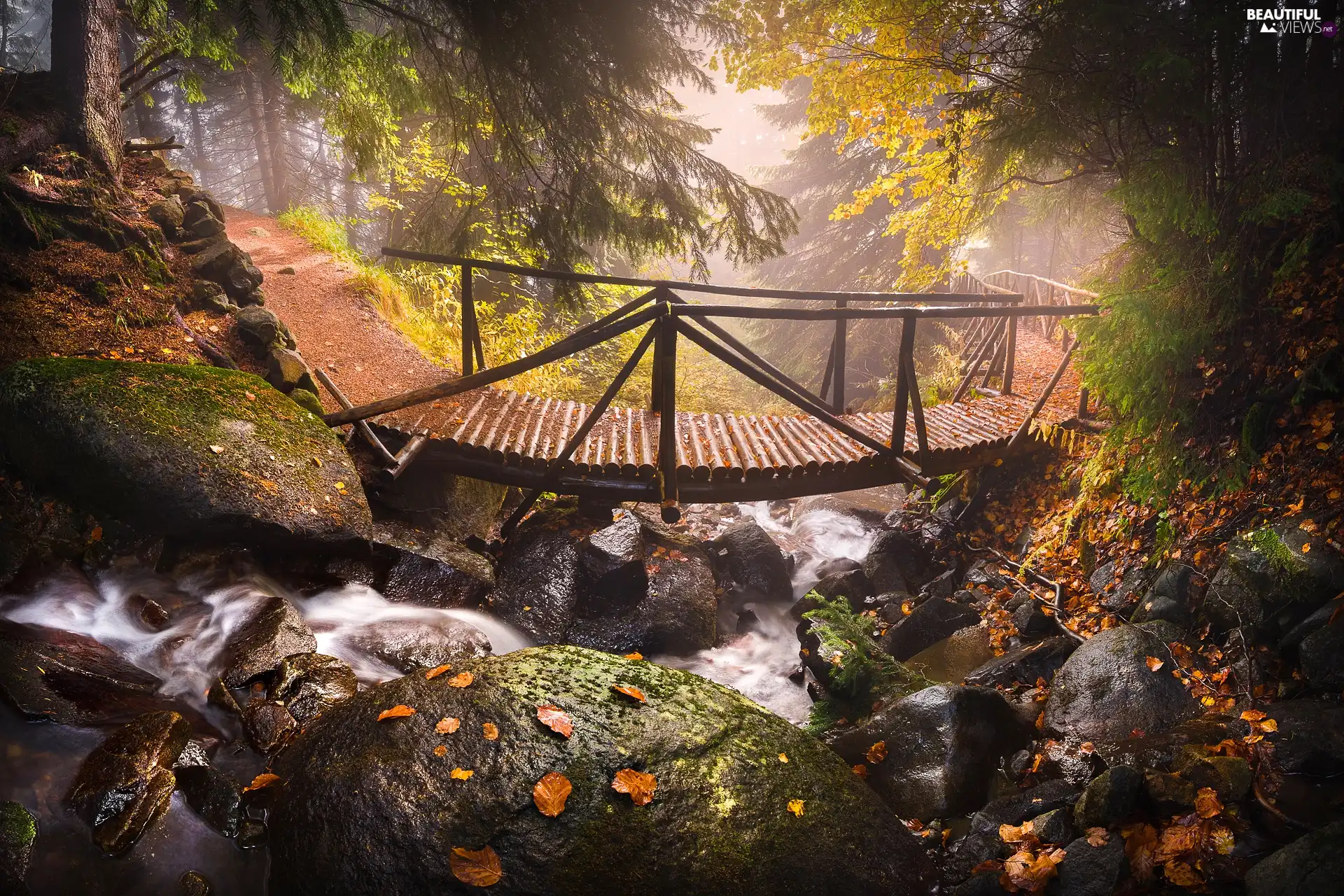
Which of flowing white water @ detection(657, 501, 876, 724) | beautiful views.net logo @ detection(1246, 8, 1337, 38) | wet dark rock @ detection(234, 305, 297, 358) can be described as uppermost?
beautiful views.net logo @ detection(1246, 8, 1337, 38)

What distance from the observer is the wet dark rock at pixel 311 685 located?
313 cm

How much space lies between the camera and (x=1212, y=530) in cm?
407

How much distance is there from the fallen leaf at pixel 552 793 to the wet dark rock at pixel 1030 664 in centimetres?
328

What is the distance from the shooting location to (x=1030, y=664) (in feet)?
14.3

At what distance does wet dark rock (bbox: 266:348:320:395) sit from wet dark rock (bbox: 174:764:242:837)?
363 cm

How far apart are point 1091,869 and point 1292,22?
516cm

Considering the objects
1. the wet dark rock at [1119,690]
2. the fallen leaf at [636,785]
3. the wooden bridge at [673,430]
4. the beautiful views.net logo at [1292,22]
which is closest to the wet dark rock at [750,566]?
the wooden bridge at [673,430]

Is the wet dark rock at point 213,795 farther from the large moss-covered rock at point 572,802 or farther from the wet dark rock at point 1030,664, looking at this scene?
the wet dark rock at point 1030,664

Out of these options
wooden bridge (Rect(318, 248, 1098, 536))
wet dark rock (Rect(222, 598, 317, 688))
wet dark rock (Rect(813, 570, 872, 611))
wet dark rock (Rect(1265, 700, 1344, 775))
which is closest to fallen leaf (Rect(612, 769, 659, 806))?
wet dark rock (Rect(222, 598, 317, 688))

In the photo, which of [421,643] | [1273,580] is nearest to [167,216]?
[421,643]

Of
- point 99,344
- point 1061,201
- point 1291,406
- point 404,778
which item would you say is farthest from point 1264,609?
point 99,344

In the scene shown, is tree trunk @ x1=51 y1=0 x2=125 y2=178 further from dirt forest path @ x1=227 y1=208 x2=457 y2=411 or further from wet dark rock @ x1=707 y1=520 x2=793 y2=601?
wet dark rock @ x1=707 y1=520 x2=793 y2=601

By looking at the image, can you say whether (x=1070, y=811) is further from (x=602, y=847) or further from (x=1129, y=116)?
(x=1129, y=116)

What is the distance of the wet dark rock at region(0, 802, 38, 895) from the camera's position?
2.05 m
